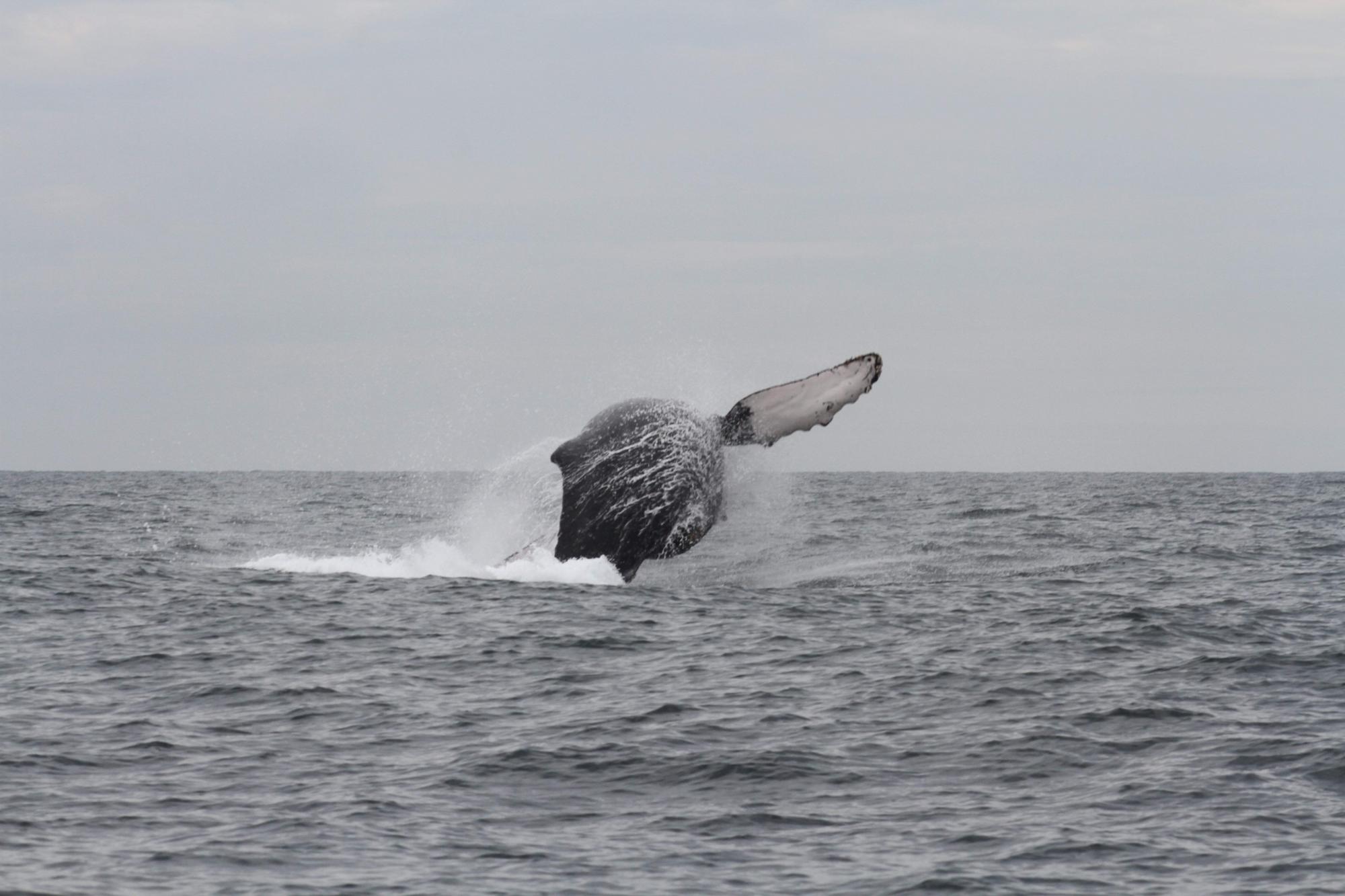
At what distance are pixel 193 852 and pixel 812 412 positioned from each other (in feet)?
21.7

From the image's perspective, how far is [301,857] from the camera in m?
7.45

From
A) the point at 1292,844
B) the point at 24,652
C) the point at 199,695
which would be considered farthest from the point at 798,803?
the point at 24,652

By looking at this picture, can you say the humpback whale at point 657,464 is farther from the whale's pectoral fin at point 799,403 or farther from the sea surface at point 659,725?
the sea surface at point 659,725

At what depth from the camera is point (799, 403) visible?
1266cm

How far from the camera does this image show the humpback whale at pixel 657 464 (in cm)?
1335

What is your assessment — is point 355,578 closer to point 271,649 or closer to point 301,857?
point 271,649

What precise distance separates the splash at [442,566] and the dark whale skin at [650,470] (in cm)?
146

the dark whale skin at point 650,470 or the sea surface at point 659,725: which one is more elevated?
the dark whale skin at point 650,470

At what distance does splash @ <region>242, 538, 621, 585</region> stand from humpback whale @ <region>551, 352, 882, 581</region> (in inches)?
54.4

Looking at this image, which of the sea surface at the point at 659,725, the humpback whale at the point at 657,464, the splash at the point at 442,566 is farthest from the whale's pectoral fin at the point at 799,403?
the splash at the point at 442,566

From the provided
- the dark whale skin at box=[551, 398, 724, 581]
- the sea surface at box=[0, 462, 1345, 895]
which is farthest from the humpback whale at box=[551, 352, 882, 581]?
the sea surface at box=[0, 462, 1345, 895]

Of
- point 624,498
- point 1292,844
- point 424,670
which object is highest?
point 624,498

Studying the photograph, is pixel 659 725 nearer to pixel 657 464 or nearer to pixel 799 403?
pixel 799 403

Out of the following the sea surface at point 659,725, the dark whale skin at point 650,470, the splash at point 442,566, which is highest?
the dark whale skin at point 650,470
